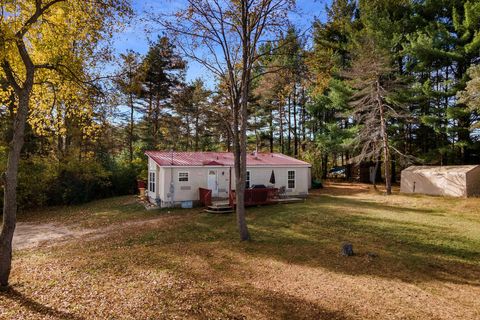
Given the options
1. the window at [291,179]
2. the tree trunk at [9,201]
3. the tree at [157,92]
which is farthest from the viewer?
the tree at [157,92]

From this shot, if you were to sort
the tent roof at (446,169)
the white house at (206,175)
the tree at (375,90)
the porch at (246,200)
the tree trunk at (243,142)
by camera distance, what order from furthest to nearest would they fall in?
1. the tree at (375,90)
2. the tent roof at (446,169)
3. the white house at (206,175)
4. the porch at (246,200)
5. the tree trunk at (243,142)

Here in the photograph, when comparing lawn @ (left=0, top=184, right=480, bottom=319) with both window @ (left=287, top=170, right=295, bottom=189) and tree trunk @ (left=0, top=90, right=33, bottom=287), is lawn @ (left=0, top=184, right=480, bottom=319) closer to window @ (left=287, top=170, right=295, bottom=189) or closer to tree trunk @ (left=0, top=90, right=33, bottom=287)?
tree trunk @ (left=0, top=90, right=33, bottom=287)

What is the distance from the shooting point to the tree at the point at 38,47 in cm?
631

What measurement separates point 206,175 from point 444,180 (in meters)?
17.3

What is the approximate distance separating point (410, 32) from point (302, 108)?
43.6 feet

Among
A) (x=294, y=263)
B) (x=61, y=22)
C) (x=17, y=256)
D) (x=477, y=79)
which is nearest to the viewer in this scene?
(x=61, y=22)

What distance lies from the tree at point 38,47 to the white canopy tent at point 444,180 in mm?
23035

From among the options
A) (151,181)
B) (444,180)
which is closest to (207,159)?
(151,181)

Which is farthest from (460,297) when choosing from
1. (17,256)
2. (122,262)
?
(17,256)

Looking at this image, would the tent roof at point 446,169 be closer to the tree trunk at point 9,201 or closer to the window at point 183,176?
the window at point 183,176

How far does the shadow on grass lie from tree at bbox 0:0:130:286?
0.41m

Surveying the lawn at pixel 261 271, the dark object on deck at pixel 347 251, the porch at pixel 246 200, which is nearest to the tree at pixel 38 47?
the lawn at pixel 261 271

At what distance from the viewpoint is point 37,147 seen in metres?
23.3

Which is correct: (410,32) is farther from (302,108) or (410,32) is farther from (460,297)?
(460,297)
